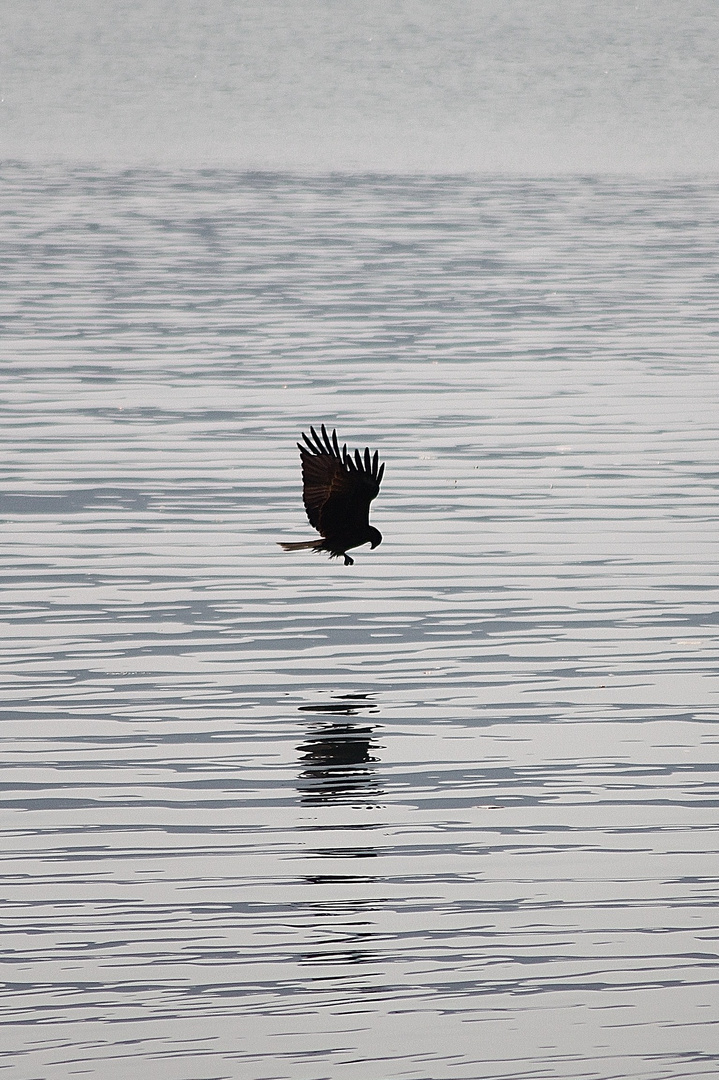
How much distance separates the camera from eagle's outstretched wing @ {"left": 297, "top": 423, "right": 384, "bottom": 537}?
9.71m

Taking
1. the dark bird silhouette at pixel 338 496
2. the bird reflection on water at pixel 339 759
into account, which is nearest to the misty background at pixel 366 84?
the dark bird silhouette at pixel 338 496

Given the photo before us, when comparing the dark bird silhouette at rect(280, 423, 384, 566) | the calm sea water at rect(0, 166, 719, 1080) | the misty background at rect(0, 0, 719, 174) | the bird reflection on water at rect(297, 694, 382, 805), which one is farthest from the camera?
the misty background at rect(0, 0, 719, 174)

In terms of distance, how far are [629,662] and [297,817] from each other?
2.51 meters

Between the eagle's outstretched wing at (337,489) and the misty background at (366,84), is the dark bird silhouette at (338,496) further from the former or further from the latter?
the misty background at (366,84)

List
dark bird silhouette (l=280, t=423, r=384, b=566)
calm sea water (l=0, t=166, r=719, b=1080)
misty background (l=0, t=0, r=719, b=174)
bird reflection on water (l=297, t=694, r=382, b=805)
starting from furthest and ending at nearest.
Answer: misty background (l=0, t=0, r=719, b=174) < dark bird silhouette (l=280, t=423, r=384, b=566) < bird reflection on water (l=297, t=694, r=382, b=805) < calm sea water (l=0, t=166, r=719, b=1080)

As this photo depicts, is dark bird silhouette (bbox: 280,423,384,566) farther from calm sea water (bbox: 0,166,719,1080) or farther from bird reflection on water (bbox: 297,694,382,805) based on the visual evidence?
bird reflection on water (bbox: 297,694,382,805)

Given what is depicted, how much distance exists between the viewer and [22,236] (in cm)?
3416

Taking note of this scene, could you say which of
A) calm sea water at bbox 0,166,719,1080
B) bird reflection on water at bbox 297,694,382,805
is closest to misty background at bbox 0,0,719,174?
calm sea water at bbox 0,166,719,1080

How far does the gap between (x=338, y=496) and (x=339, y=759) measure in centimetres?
176

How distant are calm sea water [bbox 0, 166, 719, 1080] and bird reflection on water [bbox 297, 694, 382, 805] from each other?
0.7 inches

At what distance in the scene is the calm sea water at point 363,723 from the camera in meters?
6.18

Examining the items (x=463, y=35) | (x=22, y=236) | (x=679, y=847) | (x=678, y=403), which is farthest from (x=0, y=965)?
(x=463, y=35)

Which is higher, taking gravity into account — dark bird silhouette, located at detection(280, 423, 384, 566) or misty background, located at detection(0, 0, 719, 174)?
misty background, located at detection(0, 0, 719, 174)

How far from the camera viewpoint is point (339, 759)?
8312 mm
